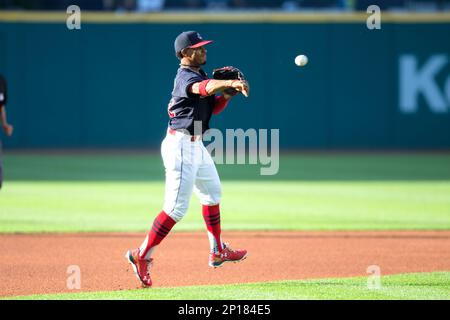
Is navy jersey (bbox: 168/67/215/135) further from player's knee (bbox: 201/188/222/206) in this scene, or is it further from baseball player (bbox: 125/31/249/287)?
player's knee (bbox: 201/188/222/206)

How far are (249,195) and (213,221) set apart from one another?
733cm

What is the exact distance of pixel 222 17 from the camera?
2380cm

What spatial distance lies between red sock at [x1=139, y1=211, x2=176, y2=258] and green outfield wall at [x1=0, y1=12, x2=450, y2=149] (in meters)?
16.1

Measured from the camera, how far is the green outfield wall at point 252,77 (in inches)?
924

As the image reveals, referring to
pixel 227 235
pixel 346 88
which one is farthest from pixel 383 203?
pixel 346 88

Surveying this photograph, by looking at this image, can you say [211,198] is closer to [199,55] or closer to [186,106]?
[186,106]

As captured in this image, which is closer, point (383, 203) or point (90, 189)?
point (383, 203)

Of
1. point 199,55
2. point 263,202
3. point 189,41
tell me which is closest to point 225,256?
point 199,55

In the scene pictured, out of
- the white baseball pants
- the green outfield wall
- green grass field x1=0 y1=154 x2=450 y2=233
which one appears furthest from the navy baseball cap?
the green outfield wall

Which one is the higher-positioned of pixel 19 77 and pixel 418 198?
pixel 19 77

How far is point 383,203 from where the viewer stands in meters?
14.1

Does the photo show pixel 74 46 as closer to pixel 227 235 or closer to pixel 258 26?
pixel 258 26
